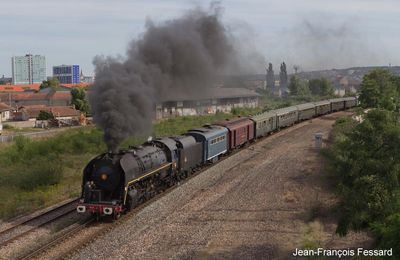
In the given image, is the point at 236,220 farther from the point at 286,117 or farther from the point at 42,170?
the point at 286,117

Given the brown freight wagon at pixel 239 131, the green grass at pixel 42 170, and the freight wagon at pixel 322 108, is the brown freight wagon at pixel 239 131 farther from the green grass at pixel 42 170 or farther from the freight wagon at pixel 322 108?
the freight wagon at pixel 322 108

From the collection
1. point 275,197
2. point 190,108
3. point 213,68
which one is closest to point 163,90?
point 213,68

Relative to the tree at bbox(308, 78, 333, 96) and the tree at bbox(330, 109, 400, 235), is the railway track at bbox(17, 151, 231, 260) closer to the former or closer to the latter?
the tree at bbox(330, 109, 400, 235)

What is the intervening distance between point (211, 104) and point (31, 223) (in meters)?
66.8

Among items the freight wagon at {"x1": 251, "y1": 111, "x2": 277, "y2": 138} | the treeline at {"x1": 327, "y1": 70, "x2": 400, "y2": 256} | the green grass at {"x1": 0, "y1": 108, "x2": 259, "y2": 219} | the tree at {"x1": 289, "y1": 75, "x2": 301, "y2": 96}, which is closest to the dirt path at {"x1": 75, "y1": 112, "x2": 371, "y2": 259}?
the treeline at {"x1": 327, "y1": 70, "x2": 400, "y2": 256}

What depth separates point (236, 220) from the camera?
17.6 m

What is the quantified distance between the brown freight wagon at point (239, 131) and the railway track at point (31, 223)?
14311 mm

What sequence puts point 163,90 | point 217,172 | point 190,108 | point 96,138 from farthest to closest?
1. point 190,108
2. point 96,138
3. point 217,172
4. point 163,90

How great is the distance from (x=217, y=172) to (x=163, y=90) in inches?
233

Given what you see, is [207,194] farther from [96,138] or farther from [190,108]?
[190,108]

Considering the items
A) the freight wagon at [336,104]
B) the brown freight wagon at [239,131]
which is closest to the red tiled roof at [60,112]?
the freight wagon at [336,104]

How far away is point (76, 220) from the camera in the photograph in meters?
18.7

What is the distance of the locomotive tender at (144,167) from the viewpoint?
1762 centimetres

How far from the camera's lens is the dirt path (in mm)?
14695
